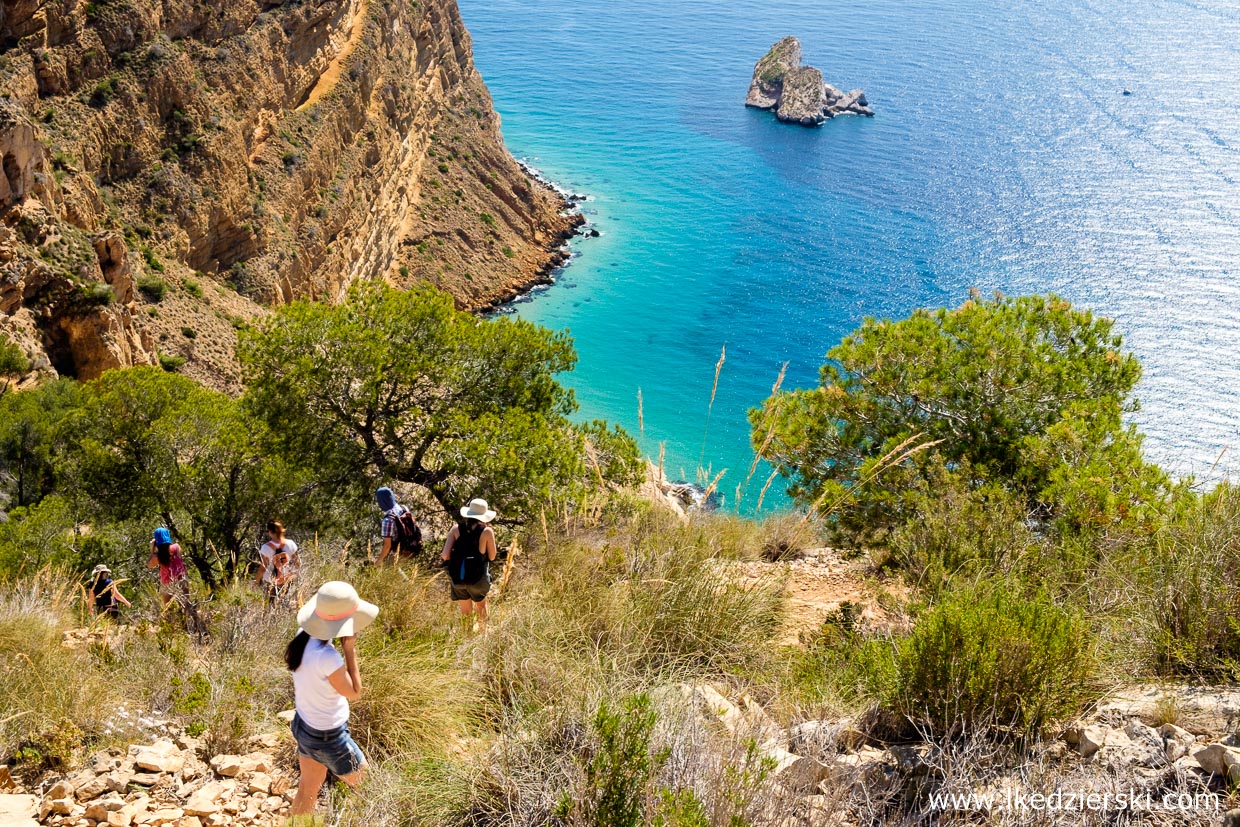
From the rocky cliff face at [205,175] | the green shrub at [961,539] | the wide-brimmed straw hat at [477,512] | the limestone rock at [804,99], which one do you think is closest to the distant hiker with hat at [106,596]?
the wide-brimmed straw hat at [477,512]

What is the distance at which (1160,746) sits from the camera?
4711 mm

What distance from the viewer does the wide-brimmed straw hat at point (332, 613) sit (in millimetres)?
5094

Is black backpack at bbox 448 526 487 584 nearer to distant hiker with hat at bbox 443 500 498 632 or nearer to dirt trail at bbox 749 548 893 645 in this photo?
distant hiker with hat at bbox 443 500 498 632

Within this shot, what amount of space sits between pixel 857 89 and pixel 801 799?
94933mm

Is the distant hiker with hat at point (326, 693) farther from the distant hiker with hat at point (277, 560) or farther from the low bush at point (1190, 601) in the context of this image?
the low bush at point (1190, 601)

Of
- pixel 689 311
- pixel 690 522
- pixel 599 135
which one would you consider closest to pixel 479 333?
pixel 690 522

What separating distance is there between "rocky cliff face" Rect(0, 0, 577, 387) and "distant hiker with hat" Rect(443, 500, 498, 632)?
19379 mm

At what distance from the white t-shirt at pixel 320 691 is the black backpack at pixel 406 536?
169 inches

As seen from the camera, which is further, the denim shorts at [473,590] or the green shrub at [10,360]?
the green shrub at [10,360]

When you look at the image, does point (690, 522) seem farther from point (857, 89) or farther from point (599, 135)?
point (857, 89)

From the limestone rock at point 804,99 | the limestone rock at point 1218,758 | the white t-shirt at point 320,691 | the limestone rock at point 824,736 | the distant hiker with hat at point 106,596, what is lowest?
the distant hiker with hat at point 106,596

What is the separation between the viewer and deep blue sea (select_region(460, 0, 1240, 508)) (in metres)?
47.8

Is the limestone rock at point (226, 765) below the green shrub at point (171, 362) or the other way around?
the other way around

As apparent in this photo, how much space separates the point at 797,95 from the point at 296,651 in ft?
294
